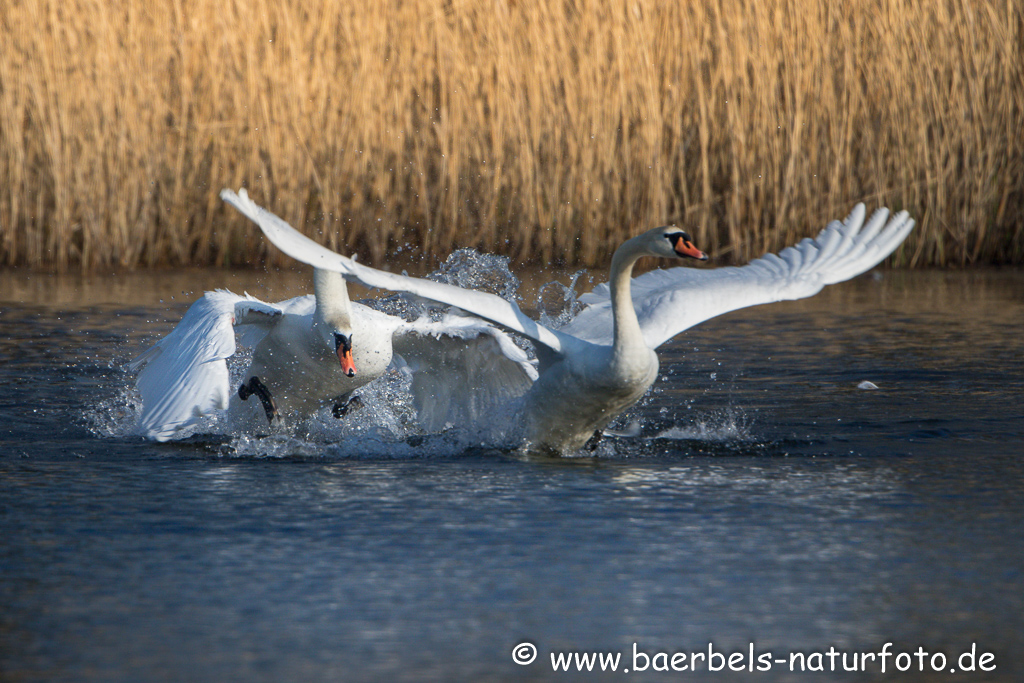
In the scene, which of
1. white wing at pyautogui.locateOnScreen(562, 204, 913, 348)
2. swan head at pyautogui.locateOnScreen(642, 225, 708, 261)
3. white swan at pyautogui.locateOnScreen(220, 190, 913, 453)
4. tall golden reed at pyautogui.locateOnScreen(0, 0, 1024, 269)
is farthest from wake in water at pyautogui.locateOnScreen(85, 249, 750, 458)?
tall golden reed at pyautogui.locateOnScreen(0, 0, 1024, 269)

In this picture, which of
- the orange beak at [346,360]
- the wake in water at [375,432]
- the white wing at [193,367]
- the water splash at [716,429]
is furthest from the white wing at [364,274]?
the water splash at [716,429]

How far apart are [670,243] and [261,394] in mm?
2186

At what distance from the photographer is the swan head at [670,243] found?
5582 millimetres

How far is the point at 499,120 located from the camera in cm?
1148

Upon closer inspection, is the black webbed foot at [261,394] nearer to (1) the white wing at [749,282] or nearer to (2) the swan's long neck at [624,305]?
(1) the white wing at [749,282]

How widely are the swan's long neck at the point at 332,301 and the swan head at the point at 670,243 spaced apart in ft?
4.61

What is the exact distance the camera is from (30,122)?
11.5 metres

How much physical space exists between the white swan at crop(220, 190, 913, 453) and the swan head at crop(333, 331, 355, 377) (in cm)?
78

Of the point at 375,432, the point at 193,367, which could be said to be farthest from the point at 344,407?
the point at 193,367

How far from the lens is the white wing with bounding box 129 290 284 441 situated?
584 centimetres

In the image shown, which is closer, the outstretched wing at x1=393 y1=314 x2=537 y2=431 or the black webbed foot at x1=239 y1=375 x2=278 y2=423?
the outstretched wing at x1=393 y1=314 x2=537 y2=431

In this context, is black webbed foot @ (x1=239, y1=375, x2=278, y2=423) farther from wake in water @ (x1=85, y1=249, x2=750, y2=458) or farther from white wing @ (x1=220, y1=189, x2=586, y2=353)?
white wing @ (x1=220, y1=189, x2=586, y2=353)

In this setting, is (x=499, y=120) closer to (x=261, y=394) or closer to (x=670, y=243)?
(x=261, y=394)

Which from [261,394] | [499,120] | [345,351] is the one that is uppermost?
[499,120]
